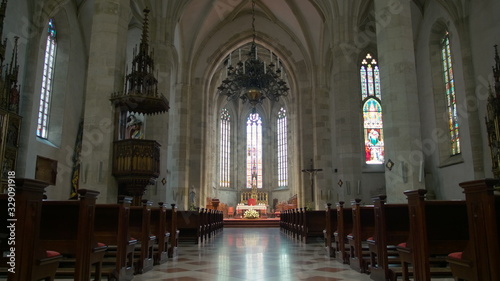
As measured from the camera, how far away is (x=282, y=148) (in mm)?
36469

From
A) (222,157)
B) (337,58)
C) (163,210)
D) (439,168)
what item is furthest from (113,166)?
(222,157)

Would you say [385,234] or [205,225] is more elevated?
[385,234]

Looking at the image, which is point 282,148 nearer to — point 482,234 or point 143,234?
point 143,234

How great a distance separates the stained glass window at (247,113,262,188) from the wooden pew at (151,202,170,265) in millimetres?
28755

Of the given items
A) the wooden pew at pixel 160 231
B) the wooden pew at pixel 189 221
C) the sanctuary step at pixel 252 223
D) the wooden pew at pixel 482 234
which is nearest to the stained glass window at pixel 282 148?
the sanctuary step at pixel 252 223

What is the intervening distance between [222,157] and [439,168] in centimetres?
2235

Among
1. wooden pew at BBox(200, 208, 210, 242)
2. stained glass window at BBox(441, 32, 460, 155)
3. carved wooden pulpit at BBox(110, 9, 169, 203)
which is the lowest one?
wooden pew at BBox(200, 208, 210, 242)

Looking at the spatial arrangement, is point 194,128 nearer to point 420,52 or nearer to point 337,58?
point 337,58

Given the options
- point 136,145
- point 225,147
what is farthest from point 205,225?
point 225,147

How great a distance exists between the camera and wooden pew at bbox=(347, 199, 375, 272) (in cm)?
638

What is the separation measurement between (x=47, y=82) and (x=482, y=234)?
716 inches

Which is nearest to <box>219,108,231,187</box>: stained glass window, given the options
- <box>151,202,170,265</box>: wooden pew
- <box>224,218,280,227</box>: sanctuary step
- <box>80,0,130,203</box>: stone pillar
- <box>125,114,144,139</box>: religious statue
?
<box>224,218,280,227</box>: sanctuary step

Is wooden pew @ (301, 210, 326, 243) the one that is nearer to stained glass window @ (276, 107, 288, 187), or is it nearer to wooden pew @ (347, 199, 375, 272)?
wooden pew @ (347, 199, 375, 272)

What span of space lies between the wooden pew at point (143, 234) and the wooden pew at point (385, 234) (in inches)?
140
